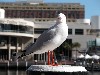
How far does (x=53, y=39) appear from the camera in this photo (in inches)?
245

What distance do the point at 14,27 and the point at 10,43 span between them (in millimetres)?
3734

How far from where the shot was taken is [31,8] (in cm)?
14875

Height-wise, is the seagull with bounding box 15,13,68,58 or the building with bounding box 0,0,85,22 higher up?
the building with bounding box 0,0,85,22

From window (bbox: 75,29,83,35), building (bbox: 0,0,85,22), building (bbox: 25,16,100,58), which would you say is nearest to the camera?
building (bbox: 25,16,100,58)

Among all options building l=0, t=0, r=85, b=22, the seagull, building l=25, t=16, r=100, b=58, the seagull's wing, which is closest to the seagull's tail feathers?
A: the seagull

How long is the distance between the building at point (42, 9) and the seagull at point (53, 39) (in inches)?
5498

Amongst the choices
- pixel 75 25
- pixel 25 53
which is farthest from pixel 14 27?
pixel 25 53

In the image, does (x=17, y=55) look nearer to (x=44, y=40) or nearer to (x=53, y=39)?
(x=44, y=40)

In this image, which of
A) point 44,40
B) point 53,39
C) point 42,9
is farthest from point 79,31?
point 53,39

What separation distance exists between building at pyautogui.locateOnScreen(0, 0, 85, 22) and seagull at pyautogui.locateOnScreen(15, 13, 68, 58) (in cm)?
13965

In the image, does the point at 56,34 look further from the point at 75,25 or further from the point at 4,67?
the point at 75,25

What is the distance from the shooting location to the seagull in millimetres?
6109

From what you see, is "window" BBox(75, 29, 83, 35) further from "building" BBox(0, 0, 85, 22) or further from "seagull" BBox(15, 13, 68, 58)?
"seagull" BBox(15, 13, 68, 58)

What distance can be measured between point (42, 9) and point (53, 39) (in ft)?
468
